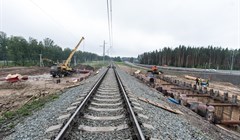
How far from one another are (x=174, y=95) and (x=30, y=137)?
953 centimetres

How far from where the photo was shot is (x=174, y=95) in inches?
443

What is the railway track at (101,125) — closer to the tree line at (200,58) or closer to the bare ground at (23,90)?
the bare ground at (23,90)

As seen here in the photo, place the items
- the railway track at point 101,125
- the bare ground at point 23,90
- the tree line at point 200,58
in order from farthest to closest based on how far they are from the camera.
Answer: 1. the tree line at point 200,58
2. the bare ground at point 23,90
3. the railway track at point 101,125

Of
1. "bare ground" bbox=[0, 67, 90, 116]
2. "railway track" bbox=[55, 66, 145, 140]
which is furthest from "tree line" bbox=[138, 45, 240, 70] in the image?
"railway track" bbox=[55, 66, 145, 140]

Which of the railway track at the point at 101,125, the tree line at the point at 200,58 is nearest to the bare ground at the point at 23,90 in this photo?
the railway track at the point at 101,125

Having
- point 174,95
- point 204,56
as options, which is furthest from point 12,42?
point 204,56

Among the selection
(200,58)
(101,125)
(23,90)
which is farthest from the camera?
(200,58)

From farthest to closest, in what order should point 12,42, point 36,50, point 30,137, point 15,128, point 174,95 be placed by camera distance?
point 36,50 < point 12,42 < point 174,95 < point 15,128 < point 30,137

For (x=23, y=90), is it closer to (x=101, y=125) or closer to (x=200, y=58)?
(x=101, y=125)

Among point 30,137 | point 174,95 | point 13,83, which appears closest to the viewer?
point 30,137

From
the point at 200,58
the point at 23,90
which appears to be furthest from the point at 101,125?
the point at 200,58

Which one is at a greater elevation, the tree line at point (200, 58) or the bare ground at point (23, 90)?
the tree line at point (200, 58)

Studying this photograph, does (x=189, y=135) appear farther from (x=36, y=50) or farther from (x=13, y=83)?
(x=36, y=50)

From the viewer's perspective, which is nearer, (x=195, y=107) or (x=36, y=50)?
(x=195, y=107)
